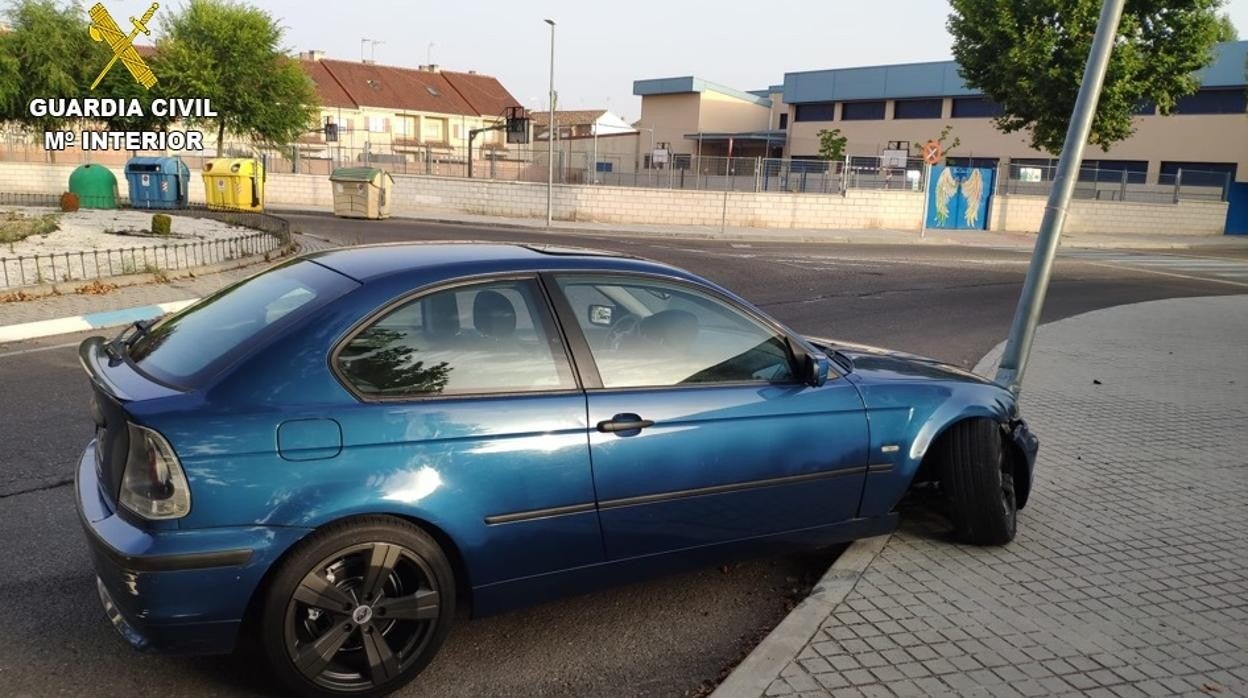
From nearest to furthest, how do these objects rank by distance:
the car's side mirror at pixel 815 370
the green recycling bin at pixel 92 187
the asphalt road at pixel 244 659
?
1. the asphalt road at pixel 244 659
2. the car's side mirror at pixel 815 370
3. the green recycling bin at pixel 92 187

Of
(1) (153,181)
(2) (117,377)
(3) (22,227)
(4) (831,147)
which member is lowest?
(3) (22,227)

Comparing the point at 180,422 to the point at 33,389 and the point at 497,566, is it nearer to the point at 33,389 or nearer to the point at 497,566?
the point at 497,566

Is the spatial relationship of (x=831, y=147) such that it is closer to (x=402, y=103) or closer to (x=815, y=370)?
(x=402, y=103)

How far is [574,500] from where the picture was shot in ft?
11.1

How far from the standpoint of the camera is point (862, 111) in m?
54.3

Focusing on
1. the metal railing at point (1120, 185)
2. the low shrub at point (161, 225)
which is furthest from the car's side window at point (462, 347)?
the metal railing at point (1120, 185)

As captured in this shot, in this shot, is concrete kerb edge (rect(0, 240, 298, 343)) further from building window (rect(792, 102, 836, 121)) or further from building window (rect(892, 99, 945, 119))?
building window (rect(792, 102, 836, 121))

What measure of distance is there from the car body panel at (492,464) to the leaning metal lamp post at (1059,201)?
9.21 ft

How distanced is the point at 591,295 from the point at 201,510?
159 centimetres

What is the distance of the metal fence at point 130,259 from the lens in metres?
11.7

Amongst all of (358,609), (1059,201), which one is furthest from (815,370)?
(1059,201)

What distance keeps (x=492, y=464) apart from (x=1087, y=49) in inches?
1211

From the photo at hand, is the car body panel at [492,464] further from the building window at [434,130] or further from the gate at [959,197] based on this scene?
the building window at [434,130]

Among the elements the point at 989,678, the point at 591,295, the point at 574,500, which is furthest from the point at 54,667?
the point at 989,678
